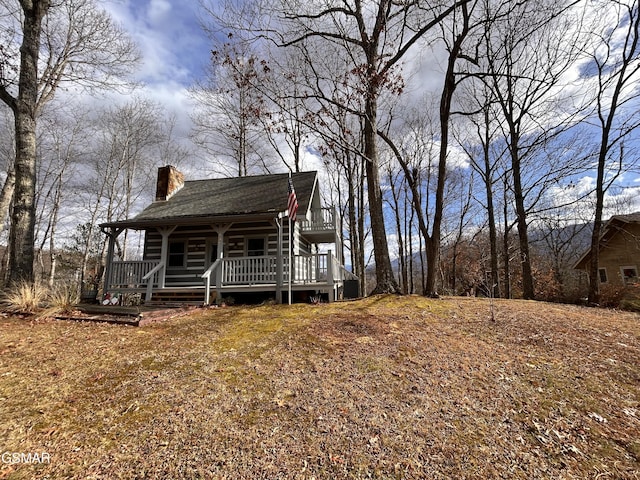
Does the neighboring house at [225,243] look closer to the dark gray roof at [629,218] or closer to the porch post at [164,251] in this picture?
the porch post at [164,251]

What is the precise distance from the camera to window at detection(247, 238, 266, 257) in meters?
12.9

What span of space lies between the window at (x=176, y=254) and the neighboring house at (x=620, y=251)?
22.9 m

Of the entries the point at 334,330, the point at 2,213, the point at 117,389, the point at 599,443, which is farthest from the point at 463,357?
the point at 2,213

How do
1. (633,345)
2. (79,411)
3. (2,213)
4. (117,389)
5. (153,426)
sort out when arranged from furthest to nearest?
(2,213), (633,345), (117,389), (79,411), (153,426)

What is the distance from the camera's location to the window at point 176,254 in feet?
43.5

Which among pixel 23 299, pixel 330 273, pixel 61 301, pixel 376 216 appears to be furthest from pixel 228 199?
pixel 23 299

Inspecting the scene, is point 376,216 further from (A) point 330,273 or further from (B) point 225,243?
(B) point 225,243

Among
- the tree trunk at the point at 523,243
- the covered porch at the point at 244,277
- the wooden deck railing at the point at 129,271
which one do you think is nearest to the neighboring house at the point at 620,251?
the tree trunk at the point at 523,243

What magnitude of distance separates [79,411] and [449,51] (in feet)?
41.6

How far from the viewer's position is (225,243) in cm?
1316

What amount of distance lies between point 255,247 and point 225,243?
1.44 m

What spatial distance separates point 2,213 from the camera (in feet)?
31.8

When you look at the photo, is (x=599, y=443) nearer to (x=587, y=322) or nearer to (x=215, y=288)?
(x=587, y=322)

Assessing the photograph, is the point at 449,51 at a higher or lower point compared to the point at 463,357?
higher
